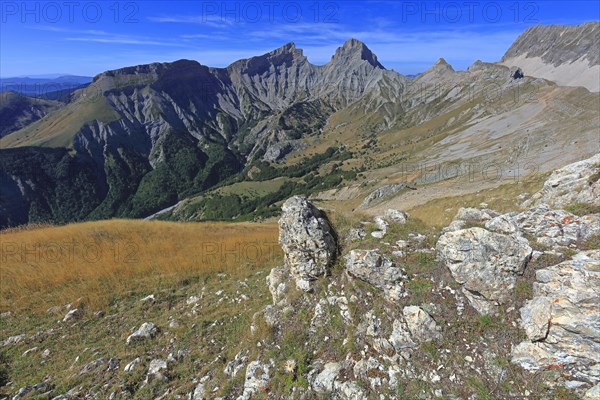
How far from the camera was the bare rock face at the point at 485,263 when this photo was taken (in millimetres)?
8078

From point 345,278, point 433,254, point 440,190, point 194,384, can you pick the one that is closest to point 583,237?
point 433,254

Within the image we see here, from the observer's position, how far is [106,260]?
56.2 ft

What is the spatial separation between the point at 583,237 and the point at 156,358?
13269 millimetres

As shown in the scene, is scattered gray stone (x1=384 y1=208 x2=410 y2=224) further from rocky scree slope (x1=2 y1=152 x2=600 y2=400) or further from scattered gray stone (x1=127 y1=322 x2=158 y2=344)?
scattered gray stone (x1=127 y1=322 x2=158 y2=344)

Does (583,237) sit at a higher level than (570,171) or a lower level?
lower

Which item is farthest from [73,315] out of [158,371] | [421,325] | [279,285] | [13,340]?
[421,325]

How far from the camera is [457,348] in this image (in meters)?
7.48

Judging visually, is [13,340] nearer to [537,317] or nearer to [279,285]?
[279,285]

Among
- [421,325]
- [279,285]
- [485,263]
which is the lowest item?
[279,285]

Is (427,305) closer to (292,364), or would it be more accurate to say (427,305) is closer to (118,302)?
(292,364)

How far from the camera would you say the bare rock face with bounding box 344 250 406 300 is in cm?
898

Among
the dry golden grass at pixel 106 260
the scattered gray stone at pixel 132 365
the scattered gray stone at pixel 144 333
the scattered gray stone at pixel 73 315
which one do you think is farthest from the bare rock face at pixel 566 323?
the scattered gray stone at pixel 73 315

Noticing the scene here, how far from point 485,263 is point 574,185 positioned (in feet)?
43.7

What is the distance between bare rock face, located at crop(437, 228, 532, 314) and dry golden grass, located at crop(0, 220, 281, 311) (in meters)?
10.4
